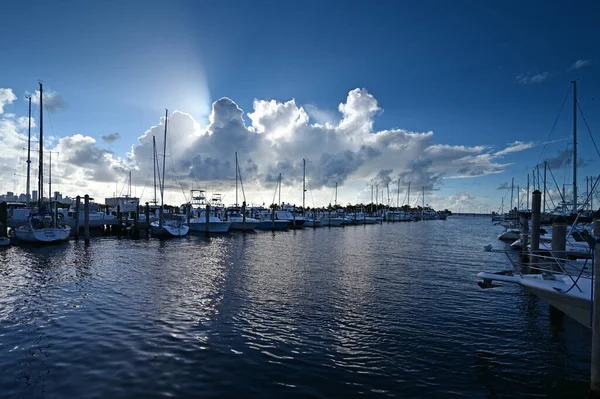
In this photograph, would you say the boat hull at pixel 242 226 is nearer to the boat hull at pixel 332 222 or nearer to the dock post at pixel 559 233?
the boat hull at pixel 332 222

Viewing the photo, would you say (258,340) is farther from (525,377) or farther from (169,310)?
(525,377)

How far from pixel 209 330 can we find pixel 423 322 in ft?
26.3

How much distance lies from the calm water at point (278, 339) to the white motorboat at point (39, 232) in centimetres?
1887

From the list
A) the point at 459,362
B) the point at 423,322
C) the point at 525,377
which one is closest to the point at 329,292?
the point at 423,322

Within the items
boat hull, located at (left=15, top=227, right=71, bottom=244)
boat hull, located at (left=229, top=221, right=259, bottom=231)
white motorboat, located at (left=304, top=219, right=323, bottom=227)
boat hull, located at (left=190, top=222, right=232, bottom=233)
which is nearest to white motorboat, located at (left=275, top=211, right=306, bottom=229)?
white motorboat, located at (left=304, top=219, right=323, bottom=227)

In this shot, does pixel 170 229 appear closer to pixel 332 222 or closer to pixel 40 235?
pixel 40 235

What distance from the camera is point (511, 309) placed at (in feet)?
51.5

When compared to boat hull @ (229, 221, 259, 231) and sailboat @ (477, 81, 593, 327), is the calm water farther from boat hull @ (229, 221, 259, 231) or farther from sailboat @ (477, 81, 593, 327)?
boat hull @ (229, 221, 259, 231)

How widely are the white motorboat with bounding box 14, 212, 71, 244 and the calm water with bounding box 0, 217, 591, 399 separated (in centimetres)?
1887

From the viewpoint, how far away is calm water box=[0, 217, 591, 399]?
868 cm

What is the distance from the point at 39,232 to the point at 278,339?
38.0 meters

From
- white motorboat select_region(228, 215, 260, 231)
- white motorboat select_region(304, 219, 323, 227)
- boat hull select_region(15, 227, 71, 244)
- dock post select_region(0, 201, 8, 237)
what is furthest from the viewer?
white motorboat select_region(304, 219, 323, 227)

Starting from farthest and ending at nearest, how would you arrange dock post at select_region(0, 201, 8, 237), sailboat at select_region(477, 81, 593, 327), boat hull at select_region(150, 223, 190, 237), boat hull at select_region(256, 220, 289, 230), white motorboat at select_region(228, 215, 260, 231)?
boat hull at select_region(256, 220, 289, 230) → white motorboat at select_region(228, 215, 260, 231) → boat hull at select_region(150, 223, 190, 237) → dock post at select_region(0, 201, 8, 237) → sailboat at select_region(477, 81, 593, 327)

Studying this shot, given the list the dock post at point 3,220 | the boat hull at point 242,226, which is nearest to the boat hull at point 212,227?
the boat hull at point 242,226
